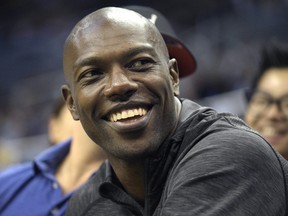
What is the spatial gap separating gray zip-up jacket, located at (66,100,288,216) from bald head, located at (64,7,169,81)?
283 mm

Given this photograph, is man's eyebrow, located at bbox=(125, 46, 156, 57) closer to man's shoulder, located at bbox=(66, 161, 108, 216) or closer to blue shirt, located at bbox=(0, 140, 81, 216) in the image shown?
man's shoulder, located at bbox=(66, 161, 108, 216)

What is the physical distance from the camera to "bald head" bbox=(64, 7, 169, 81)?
1.81 m

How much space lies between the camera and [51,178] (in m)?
3.05

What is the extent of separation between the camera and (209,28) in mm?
7938

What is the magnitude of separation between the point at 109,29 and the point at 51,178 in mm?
1419

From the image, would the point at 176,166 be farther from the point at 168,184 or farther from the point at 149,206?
the point at 149,206

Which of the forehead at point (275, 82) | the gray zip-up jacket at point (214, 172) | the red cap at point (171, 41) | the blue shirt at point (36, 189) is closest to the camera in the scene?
the gray zip-up jacket at point (214, 172)

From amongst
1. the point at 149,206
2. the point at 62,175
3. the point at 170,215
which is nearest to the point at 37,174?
the point at 62,175

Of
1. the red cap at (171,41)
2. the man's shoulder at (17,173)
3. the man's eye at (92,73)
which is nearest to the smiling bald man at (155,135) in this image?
the man's eye at (92,73)

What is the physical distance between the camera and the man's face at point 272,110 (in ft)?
10.9

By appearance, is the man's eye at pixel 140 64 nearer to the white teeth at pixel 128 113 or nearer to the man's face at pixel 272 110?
the white teeth at pixel 128 113

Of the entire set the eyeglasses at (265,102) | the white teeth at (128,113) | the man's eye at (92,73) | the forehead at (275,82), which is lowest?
the eyeglasses at (265,102)

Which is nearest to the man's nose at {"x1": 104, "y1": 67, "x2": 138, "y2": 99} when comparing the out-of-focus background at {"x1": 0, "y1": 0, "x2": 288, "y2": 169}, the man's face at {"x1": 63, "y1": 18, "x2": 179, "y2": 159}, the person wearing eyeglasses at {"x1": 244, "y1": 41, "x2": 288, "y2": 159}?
the man's face at {"x1": 63, "y1": 18, "x2": 179, "y2": 159}

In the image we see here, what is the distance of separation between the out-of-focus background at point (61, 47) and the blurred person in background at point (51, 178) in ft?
9.52
